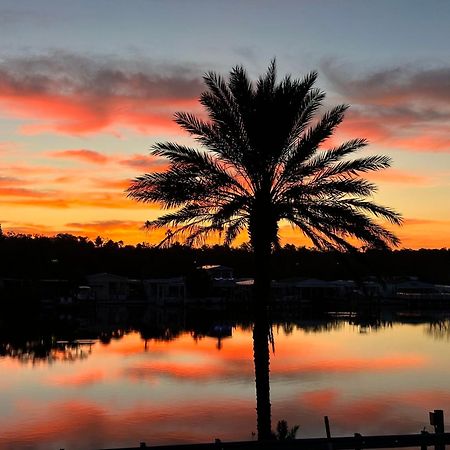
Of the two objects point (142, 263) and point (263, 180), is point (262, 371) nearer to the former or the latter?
point (263, 180)

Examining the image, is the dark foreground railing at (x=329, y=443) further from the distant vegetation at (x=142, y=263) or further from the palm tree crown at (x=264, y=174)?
the distant vegetation at (x=142, y=263)

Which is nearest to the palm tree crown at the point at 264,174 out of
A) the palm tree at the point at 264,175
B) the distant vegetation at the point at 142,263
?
the palm tree at the point at 264,175

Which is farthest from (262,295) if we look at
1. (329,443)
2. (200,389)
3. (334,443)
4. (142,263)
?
(142,263)

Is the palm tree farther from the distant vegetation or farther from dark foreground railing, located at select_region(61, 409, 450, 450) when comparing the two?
the distant vegetation

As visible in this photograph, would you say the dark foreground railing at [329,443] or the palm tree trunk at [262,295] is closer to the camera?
the dark foreground railing at [329,443]

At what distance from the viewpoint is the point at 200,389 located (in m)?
36.8

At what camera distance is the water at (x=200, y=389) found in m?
27.7

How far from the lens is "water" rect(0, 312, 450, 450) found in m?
27.7

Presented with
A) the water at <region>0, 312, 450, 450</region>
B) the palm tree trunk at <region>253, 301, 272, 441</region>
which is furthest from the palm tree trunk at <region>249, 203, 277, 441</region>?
the water at <region>0, 312, 450, 450</region>

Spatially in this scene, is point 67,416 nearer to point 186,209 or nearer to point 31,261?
point 186,209

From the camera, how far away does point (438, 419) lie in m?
16.7

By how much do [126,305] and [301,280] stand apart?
32.0m

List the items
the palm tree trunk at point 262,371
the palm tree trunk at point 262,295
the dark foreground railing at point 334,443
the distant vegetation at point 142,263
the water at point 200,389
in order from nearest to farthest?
1. the dark foreground railing at point 334,443
2. the palm tree trunk at point 262,371
3. the palm tree trunk at point 262,295
4. the water at point 200,389
5. the distant vegetation at point 142,263

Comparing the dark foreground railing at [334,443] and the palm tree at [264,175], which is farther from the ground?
the palm tree at [264,175]
